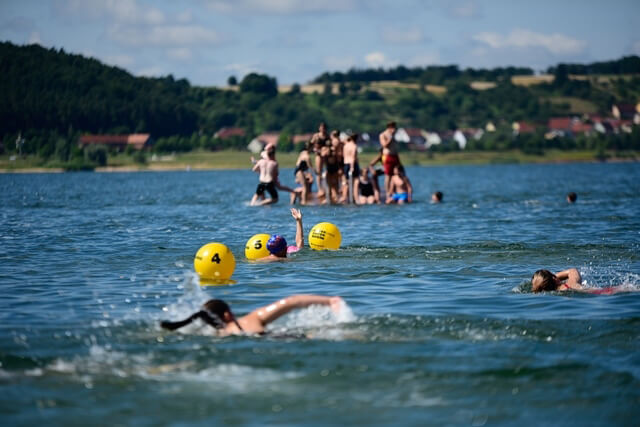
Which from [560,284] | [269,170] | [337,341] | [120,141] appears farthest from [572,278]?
[120,141]

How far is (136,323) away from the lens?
393 inches

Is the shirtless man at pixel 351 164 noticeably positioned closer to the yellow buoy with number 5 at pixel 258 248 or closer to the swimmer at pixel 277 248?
the yellow buoy with number 5 at pixel 258 248

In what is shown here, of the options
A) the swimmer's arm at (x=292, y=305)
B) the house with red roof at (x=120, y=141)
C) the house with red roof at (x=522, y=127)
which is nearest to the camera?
the swimmer's arm at (x=292, y=305)

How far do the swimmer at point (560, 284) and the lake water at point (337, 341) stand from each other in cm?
21

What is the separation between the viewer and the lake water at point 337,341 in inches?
275

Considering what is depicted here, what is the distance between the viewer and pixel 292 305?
8969mm

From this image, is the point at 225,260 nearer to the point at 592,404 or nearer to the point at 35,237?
the point at 592,404

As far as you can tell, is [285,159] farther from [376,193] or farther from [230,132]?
[376,193]

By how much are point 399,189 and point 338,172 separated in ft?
7.75

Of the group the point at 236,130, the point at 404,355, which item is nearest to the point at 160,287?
the point at 404,355

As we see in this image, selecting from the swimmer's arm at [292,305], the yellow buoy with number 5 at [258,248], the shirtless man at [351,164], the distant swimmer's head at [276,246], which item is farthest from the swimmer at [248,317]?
the shirtless man at [351,164]

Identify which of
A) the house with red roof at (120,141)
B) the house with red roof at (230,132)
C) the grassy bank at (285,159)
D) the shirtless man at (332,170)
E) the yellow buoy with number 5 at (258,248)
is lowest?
the yellow buoy with number 5 at (258,248)

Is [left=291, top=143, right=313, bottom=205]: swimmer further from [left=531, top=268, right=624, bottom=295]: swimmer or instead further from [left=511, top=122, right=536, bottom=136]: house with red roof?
[left=511, top=122, right=536, bottom=136]: house with red roof

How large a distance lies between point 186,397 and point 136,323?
118 inches
